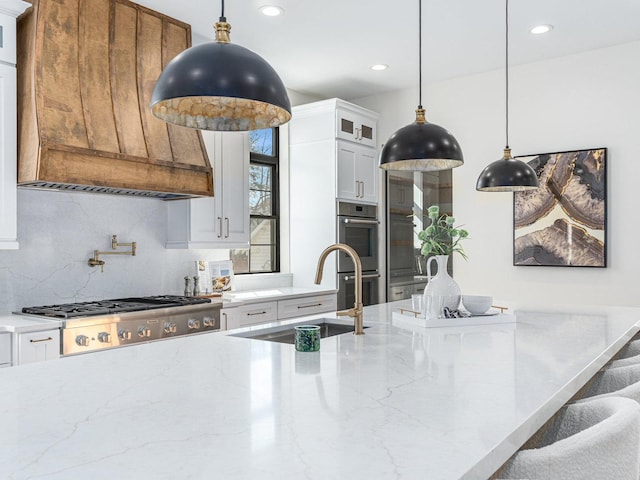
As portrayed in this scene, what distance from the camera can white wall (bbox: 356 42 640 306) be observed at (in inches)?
170

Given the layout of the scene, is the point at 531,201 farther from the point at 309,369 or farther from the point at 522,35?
the point at 309,369

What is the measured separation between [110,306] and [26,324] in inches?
22.4

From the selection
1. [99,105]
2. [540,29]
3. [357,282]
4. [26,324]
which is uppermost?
[540,29]

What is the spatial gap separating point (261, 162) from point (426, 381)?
13.0 feet

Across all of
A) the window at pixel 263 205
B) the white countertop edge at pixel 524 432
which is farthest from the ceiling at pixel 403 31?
the white countertop edge at pixel 524 432

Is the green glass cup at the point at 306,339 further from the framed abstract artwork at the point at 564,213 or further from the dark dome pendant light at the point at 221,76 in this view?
the framed abstract artwork at the point at 564,213

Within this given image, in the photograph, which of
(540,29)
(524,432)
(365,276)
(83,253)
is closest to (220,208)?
(83,253)

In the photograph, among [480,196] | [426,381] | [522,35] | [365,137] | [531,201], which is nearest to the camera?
[426,381]

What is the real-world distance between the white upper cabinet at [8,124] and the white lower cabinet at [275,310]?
1429 mm

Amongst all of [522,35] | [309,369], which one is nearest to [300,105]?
[522,35]

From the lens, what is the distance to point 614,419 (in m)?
1.15

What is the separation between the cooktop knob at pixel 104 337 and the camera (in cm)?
305

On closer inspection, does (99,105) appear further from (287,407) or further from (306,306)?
(287,407)

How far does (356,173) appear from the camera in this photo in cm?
524
